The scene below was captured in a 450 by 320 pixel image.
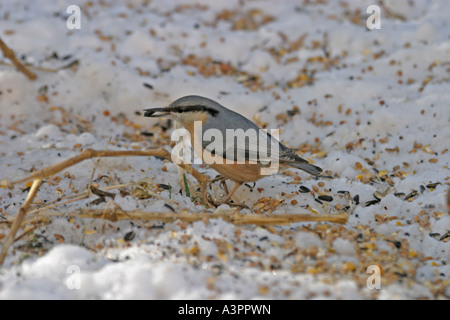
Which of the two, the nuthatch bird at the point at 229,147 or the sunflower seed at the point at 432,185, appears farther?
the sunflower seed at the point at 432,185

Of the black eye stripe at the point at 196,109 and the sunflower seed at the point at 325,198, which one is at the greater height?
the black eye stripe at the point at 196,109

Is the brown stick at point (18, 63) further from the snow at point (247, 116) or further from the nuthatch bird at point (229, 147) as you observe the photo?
the nuthatch bird at point (229, 147)

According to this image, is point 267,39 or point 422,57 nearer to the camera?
A: point 422,57

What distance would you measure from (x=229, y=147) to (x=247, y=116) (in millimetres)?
1463

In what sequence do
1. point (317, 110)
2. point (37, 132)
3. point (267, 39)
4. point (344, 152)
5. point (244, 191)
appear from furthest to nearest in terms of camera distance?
point (267, 39)
point (317, 110)
point (37, 132)
point (344, 152)
point (244, 191)

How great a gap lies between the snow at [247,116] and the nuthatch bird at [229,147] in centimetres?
25

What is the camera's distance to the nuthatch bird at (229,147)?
3258 mm

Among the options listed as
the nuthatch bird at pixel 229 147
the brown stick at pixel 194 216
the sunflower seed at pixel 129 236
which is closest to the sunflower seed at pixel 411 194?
the nuthatch bird at pixel 229 147

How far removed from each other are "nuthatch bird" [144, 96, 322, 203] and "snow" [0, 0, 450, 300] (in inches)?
9.7

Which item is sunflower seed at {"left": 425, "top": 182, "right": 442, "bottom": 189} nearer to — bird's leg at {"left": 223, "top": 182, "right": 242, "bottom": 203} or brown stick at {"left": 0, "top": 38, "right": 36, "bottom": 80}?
bird's leg at {"left": 223, "top": 182, "right": 242, "bottom": 203}
